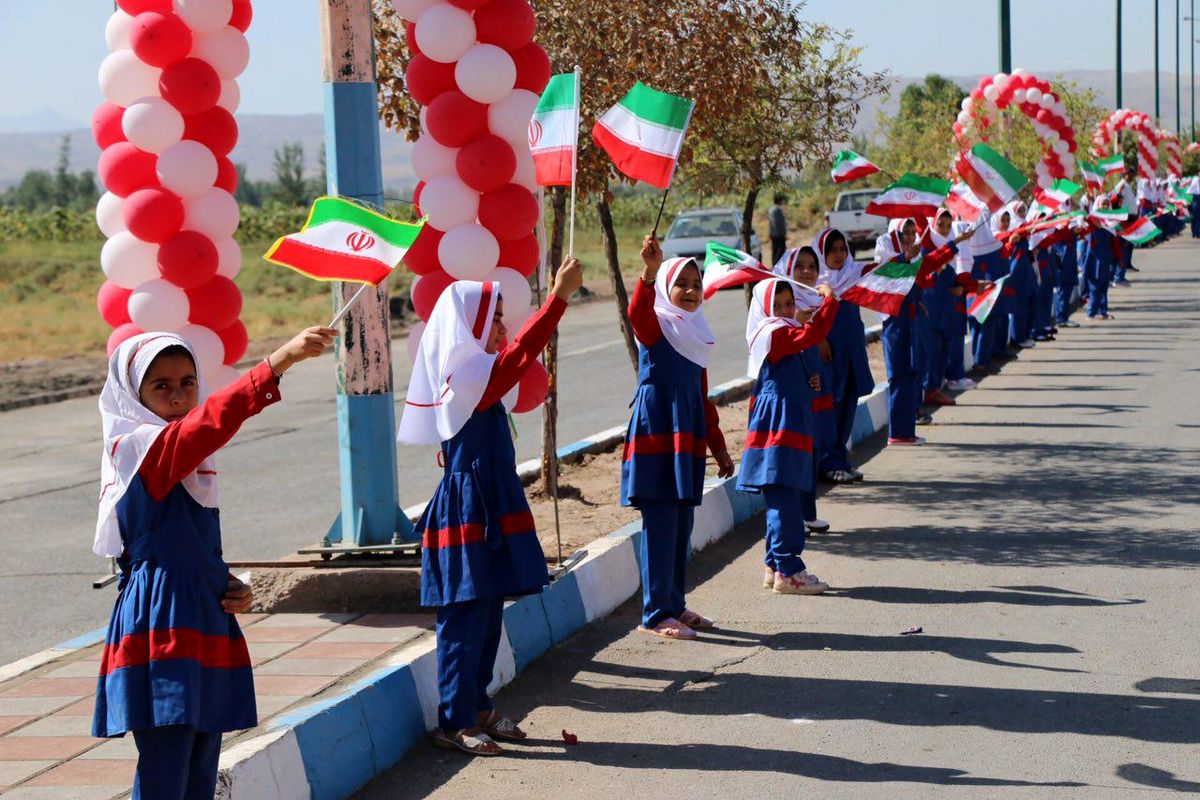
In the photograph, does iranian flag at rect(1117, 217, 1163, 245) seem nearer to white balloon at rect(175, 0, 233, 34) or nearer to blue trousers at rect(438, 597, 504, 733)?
white balloon at rect(175, 0, 233, 34)

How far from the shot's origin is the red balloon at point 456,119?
801 centimetres

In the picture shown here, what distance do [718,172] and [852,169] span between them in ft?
11.0

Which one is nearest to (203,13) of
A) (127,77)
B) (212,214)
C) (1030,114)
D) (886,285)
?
(127,77)

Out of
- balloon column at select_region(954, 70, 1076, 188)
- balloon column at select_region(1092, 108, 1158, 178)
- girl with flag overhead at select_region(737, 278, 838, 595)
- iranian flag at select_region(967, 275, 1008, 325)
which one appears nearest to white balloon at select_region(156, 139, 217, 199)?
girl with flag overhead at select_region(737, 278, 838, 595)

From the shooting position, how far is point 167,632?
4504mm

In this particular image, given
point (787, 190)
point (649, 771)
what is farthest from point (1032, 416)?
point (649, 771)

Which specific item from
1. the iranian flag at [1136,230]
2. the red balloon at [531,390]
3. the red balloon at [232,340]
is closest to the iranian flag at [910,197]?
the red balloon at [531,390]

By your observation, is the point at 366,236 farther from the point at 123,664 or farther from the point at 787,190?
the point at 787,190

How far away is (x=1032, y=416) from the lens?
15.9 m

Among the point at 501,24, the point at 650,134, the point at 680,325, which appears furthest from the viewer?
the point at 501,24

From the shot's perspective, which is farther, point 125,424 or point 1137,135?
point 1137,135

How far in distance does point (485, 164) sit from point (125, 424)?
3.74 metres

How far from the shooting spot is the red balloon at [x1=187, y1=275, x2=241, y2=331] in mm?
8836

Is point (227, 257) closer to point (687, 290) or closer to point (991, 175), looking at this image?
point (687, 290)
